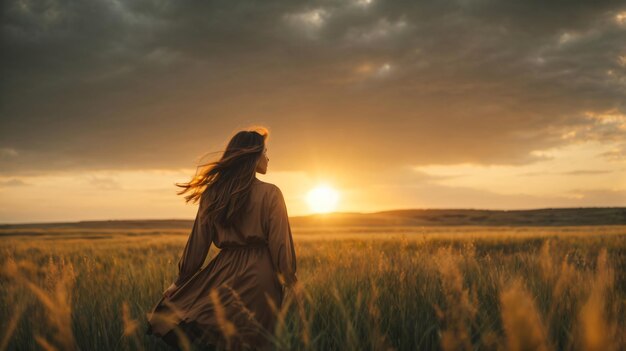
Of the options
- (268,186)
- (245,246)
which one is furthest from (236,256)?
(268,186)

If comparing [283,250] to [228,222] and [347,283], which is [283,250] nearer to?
[228,222]

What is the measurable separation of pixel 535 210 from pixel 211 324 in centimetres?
10407

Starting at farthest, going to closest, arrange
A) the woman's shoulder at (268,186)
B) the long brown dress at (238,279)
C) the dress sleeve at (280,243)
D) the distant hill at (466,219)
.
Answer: the distant hill at (466,219), the woman's shoulder at (268,186), the dress sleeve at (280,243), the long brown dress at (238,279)

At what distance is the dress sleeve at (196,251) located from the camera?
3.76 metres

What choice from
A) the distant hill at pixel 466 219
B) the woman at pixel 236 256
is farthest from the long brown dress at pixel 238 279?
the distant hill at pixel 466 219

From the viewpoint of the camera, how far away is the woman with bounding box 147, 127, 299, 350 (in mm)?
3346

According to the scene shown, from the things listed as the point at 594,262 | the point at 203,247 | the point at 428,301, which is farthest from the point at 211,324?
the point at 594,262

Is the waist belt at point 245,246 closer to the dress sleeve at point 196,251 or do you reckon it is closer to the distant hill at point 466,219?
the dress sleeve at point 196,251

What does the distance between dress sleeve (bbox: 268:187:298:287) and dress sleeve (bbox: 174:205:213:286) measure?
2.01ft

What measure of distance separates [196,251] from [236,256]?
0.37 meters

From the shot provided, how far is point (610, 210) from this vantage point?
8575 centimetres

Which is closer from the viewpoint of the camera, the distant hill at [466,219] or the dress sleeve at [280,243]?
the dress sleeve at [280,243]

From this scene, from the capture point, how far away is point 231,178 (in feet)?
12.0

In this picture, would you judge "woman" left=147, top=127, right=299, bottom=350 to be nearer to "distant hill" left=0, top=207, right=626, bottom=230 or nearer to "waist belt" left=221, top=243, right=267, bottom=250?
"waist belt" left=221, top=243, right=267, bottom=250
